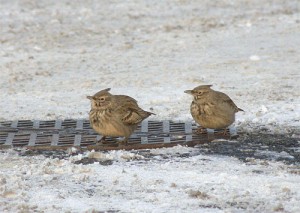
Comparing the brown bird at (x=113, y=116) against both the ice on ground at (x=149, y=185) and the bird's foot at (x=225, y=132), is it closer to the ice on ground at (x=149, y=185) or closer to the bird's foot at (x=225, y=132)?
the ice on ground at (x=149, y=185)

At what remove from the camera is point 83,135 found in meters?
8.84

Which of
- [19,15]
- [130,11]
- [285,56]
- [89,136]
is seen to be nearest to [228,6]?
[130,11]

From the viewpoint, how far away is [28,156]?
26.0ft

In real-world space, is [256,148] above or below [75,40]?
below

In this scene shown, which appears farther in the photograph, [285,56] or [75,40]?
[75,40]

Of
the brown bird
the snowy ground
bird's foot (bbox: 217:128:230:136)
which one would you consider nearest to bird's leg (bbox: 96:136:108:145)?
the brown bird

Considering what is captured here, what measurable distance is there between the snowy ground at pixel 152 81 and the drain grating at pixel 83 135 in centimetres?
33

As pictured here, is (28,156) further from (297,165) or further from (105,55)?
(105,55)

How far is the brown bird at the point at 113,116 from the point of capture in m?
8.32

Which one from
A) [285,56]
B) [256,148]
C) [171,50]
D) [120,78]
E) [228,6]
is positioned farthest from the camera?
[228,6]

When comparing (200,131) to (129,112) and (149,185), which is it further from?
(149,185)

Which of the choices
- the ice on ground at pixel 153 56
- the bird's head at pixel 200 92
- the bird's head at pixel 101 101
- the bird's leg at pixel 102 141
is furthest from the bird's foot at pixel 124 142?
the ice on ground at pixel 153 56

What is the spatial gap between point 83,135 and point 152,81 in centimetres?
319

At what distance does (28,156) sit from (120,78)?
14.4ft
